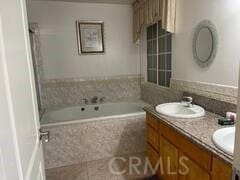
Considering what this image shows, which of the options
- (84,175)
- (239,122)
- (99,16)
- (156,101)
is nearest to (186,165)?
(239,122)

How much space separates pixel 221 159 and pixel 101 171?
1613mm

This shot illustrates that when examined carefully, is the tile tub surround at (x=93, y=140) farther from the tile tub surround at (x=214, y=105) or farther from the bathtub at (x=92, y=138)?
the tile tub surround at (x=214, y=105)

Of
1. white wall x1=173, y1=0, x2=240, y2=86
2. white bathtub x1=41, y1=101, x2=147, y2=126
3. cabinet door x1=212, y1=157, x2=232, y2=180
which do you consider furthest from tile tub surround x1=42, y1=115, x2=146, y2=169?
cabinet door x1=212, y1=157, x2=232, y2=180

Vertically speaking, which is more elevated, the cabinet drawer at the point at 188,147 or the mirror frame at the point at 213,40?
the mirror frame at the point at 213,40

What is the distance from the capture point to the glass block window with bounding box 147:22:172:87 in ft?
8.65

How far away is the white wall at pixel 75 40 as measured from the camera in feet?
10.1

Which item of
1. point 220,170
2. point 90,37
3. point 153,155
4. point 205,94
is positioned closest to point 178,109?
point 205,94

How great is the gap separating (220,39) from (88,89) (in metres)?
2.40

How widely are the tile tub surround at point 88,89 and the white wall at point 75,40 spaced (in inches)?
4.5

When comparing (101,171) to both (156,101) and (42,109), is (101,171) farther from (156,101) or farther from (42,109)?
(42,109)

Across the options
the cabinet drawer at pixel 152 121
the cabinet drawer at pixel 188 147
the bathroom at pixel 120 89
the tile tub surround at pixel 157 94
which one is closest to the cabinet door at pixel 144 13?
the bathroom at pixel 120 89

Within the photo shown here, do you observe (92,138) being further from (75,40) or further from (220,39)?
(220,39)

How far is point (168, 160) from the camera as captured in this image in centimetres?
160

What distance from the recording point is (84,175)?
85.7 inches
